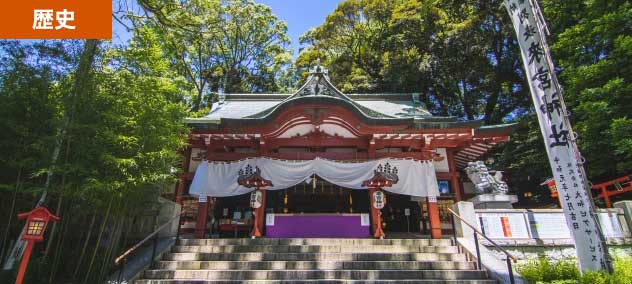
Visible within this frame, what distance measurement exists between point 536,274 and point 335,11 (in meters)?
18.7

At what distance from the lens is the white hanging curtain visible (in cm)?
817

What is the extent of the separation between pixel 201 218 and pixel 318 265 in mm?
3800

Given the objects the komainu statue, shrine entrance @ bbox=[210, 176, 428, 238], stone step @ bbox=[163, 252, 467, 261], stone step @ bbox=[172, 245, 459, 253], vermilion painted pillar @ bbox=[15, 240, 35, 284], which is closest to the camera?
vermilion painted pillar @ bbox=[15, 240, 35, 284]

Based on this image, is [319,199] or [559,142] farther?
[319,199]

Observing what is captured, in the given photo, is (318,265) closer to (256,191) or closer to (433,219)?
(256,191)

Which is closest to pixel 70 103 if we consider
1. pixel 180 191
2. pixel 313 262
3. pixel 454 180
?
pixel 180 191

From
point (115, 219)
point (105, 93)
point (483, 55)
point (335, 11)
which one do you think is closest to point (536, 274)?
point (115, 219)

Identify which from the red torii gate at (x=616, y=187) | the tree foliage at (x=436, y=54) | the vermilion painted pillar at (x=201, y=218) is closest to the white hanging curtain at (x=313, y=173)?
the vermilion painted pillar at (x=201, y=218)

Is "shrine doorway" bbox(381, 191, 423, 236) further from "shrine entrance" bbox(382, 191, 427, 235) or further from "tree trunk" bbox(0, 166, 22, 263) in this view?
"tree trunk" bbox(0, 166, 22, 263)

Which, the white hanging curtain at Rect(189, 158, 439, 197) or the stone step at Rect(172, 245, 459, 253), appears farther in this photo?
the white hanging curtain at Rect(189, 158, 439, 197)

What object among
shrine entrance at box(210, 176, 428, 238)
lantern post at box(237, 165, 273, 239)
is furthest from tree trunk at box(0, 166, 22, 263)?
shrine entrance at box(210, 176, 428, 238)

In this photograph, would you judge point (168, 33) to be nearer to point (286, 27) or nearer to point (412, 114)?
point (412, 114)

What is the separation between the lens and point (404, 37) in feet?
57.7

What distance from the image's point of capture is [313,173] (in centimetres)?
820
